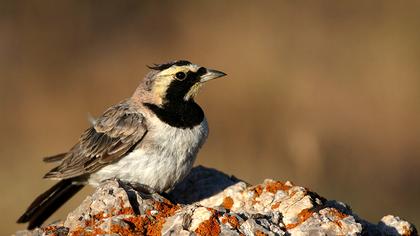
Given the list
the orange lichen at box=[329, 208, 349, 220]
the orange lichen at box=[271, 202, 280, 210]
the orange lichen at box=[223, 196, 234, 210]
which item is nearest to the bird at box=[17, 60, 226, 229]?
the orange lichen at box=[223, 196, 234, 210]

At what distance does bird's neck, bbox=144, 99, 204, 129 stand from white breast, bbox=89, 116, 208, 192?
0.22 ft

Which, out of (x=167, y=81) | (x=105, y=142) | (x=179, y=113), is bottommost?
(x=105, y=142)

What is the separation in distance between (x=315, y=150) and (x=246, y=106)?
3217mm

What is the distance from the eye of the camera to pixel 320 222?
590 centimetres

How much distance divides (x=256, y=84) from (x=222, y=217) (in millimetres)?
9140

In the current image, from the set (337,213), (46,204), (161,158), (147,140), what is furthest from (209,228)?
(46,204)

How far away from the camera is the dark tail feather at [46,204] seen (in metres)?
8.55

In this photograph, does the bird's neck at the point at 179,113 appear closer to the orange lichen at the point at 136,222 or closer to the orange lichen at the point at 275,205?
the orange lichen at the point at 275,205

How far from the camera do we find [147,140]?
25.6 feet

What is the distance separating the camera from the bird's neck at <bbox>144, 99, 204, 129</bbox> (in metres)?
7.89

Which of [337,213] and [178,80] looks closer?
[337,213]

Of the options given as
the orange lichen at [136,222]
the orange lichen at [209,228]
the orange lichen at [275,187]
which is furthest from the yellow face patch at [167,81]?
the orange lichen at [209,228]

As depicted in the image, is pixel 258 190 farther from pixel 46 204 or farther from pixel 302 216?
pixel 46 204

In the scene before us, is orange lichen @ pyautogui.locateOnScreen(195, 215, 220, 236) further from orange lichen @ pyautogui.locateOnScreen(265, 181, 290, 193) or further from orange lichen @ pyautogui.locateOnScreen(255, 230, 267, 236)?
orange lichen @ pyautogui.locateOnScreen(265, 181, 290, 193)
